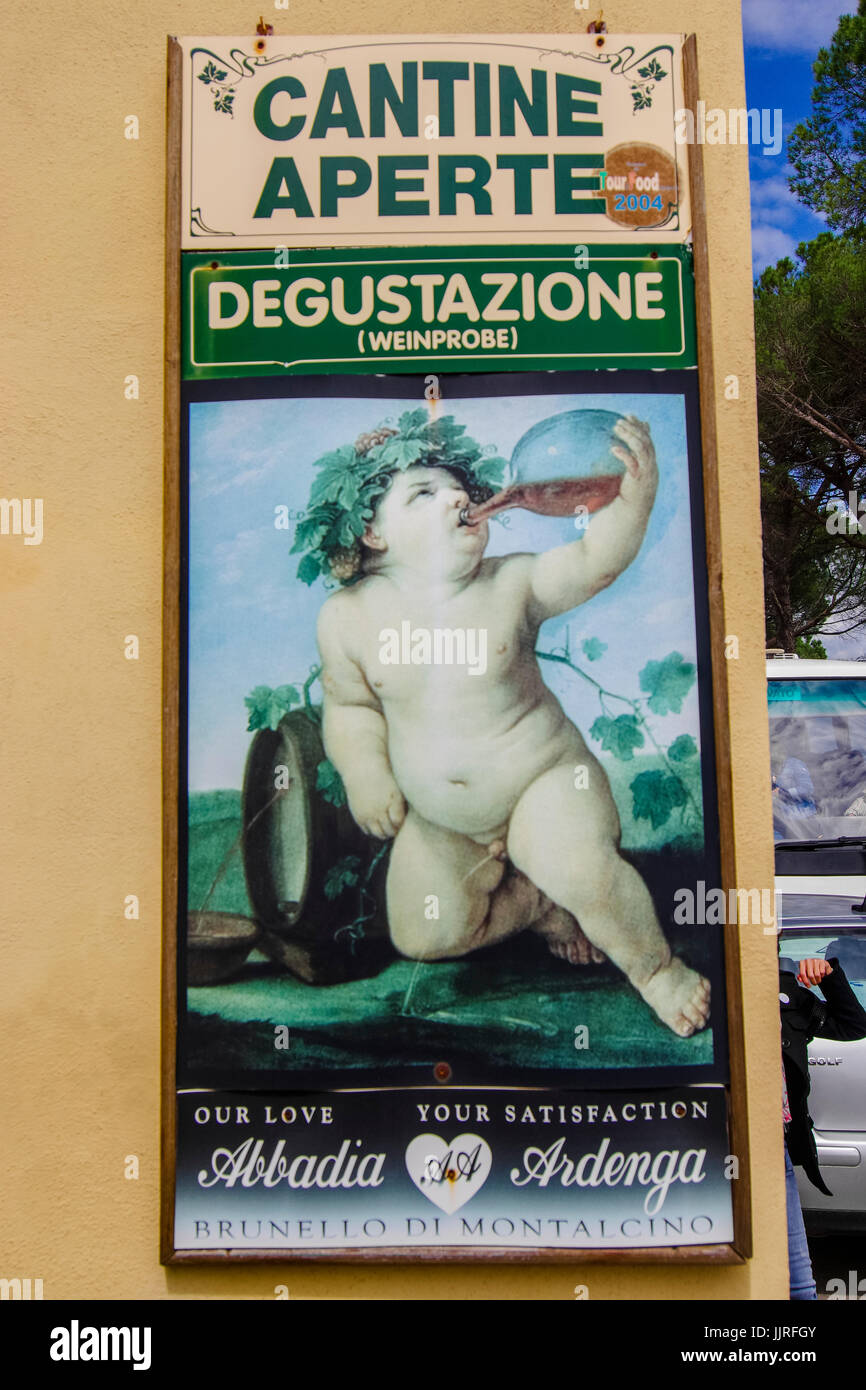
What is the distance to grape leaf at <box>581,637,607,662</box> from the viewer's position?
324 cm

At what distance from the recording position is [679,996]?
315 centimetres

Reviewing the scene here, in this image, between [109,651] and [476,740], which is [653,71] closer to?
[476,740]

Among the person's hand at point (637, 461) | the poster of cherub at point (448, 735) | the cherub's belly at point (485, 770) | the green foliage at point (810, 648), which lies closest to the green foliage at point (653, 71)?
the poster of cherub at point (448, 735)

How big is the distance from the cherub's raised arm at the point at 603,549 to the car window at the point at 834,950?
8.48 feet

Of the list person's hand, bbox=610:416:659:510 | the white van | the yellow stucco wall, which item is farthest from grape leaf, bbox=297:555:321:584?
the white van

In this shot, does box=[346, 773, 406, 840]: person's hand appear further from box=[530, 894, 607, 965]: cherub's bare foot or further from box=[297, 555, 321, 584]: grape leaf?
box=[297, 555, 321, 584]: grape leaf

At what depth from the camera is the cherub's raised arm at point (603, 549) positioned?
3.25m

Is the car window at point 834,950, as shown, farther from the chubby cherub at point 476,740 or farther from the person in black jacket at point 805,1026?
the chubby cherub at point 476,740

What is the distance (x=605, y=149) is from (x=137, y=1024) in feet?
9.16

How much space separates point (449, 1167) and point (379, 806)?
0.97 m

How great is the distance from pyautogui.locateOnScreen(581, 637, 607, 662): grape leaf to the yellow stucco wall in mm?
375

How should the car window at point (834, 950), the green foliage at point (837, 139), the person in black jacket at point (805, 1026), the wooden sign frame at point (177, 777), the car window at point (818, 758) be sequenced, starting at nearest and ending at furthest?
the wooden sign frame at point (177, 777), the person in black jacket at point (805, 1026), the car window at point (834, 950), the car window at point (818, 758), the green foliage at point (837, 139)

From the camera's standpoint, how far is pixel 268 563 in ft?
10.8
